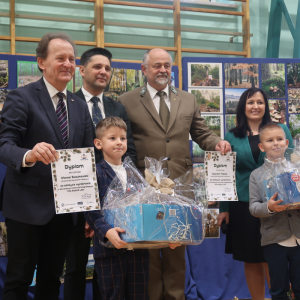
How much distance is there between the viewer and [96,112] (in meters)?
2.37

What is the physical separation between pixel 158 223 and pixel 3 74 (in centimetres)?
232

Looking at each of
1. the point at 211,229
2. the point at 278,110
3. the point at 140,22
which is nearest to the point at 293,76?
the point at 278,110

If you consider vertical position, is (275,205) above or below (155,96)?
below

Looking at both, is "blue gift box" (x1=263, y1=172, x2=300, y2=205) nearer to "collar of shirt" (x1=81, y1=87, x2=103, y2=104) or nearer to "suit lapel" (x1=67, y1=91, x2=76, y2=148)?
"suit lapel" (x1=67, y1=91, x2=76, y2=148)

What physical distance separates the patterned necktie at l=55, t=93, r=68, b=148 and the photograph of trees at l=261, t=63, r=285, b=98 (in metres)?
2.43

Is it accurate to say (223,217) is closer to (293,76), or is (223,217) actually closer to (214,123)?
(214,123)

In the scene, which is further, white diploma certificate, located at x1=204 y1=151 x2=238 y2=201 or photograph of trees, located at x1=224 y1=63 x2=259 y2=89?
photograph of trees, located at x1=224 y1=63 x2=259 y2=89

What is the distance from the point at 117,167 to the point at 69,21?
3.04 meters

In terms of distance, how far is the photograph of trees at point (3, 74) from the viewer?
313 centimetres

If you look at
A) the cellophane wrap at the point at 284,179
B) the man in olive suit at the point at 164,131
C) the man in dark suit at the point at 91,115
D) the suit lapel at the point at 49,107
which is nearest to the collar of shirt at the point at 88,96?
the man in dark suit at the point at 91,115

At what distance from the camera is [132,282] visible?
5.67 feet

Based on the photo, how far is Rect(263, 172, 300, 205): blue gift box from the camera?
5.95 ft

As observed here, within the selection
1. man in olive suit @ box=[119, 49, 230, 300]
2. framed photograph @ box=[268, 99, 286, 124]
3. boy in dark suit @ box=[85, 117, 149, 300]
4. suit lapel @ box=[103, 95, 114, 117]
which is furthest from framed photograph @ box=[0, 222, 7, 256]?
framed photograph @ box=[268, 99, 286, 124]

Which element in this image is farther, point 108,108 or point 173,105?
point 173,105
